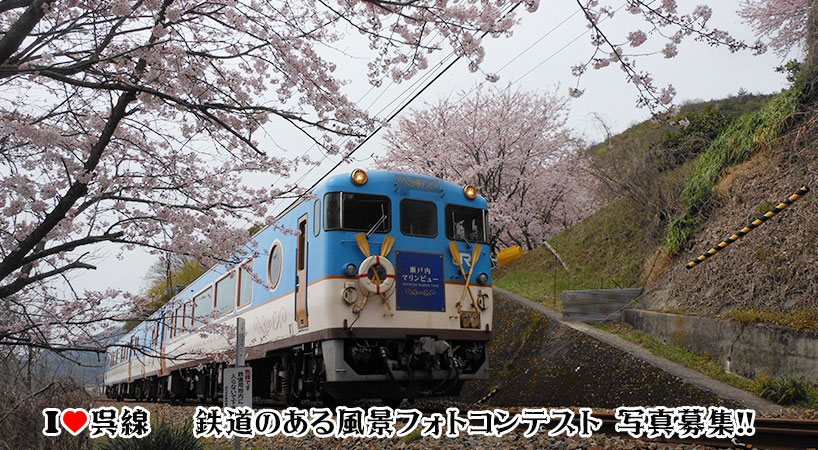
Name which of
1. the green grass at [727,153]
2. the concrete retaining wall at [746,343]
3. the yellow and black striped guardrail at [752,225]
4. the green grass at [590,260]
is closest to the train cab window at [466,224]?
the concrete retaining wall at [746,343]

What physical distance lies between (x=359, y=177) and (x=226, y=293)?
4747 mm

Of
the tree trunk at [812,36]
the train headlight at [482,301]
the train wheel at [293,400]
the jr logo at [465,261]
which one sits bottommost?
the train wheel at [293,400]

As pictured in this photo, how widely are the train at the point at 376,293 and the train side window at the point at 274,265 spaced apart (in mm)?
15

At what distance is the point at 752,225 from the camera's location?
8727 millimetres

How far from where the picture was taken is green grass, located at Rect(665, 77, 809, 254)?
32.3 ft

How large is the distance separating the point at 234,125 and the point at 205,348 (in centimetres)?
678

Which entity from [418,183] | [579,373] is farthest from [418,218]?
[579,373]

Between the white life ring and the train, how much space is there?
11mm

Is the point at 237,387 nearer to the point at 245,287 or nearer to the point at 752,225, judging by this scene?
the point at 245,287

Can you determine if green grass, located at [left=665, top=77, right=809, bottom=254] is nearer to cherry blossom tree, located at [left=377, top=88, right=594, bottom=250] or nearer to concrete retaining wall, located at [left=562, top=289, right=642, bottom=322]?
concrete retaining wall, located at [left=562, top=289, right=642, bottom=322]

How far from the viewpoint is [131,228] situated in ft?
16.3

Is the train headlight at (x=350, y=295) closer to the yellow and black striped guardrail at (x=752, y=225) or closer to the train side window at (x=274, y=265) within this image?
the train side window at (x=274, y=265)

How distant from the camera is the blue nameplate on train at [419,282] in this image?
6.84m

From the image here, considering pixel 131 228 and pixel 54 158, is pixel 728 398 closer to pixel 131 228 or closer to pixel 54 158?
pixel 131 228
